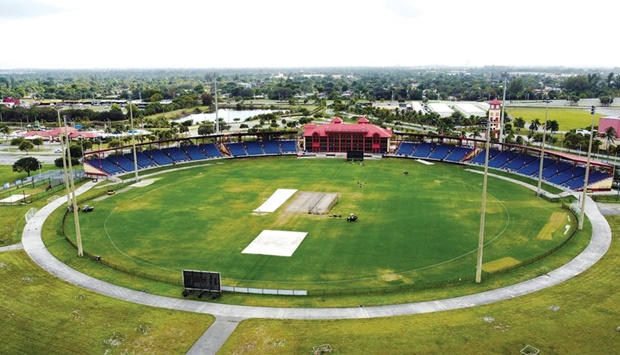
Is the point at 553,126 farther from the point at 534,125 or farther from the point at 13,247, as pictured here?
the point at 13,247

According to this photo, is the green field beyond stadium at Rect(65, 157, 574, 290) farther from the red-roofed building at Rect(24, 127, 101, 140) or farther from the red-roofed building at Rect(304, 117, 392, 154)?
the red-roofed building at Rect(24, 127, 101, 140)

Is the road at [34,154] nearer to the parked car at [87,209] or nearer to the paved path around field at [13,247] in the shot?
the parked car at [87,209]

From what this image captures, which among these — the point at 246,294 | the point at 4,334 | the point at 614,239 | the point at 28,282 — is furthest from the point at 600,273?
the point at 28,282

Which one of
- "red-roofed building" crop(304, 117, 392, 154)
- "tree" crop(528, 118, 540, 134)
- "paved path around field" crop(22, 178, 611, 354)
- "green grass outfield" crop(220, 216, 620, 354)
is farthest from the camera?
"tree" crop(528, 118, 540, 134)

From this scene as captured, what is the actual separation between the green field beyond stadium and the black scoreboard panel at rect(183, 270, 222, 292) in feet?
11.7

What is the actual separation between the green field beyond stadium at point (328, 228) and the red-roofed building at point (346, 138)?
2171 centimetres

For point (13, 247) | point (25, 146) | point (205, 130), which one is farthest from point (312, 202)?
point (25, 146)

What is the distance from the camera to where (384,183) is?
85.6m

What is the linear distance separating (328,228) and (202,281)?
2236 centimetres

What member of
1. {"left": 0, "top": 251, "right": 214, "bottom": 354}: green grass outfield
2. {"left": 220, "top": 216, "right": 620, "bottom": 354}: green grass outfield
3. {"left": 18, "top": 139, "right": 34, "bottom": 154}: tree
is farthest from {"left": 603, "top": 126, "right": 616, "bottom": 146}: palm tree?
{"left": 18, "top": 139, "right": 34, "bottom": 154}: tree

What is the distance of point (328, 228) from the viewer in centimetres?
6088

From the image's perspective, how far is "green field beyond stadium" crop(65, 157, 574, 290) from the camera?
1917 inches

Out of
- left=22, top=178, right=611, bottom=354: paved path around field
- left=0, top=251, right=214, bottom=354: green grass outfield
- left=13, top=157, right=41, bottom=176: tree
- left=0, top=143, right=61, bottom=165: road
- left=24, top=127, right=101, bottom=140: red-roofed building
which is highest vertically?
left=24, top=127, right=101, bottom=140: red-roofed building

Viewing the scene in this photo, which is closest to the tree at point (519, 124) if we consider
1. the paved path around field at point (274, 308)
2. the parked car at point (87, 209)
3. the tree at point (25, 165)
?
the paved path around field at point (274, 308)
